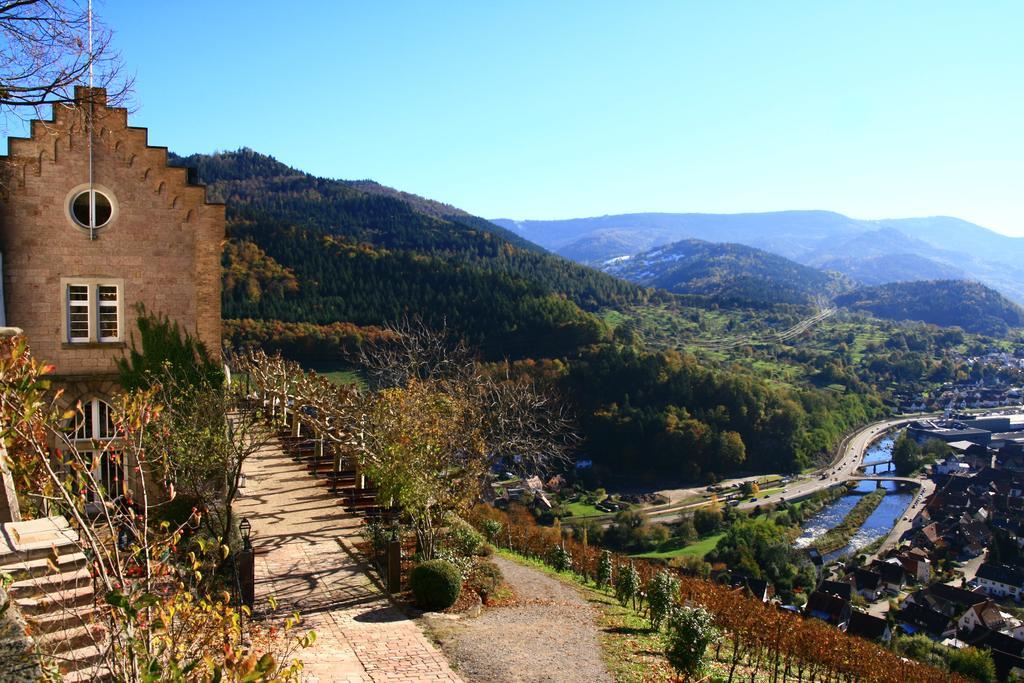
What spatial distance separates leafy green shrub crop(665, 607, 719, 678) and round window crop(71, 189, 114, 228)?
12.7 metres

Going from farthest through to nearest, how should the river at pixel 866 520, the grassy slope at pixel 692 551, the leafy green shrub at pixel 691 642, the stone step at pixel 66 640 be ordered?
1. the river at pixel 866 520
2. the grassy slope at pixel 692 551
3. the leafy green shrub at pixel 691 642
4. the stone step at pixel 66 640

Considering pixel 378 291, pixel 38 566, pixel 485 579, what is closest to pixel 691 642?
pixel 485 579

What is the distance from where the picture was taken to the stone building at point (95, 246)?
13.9 m

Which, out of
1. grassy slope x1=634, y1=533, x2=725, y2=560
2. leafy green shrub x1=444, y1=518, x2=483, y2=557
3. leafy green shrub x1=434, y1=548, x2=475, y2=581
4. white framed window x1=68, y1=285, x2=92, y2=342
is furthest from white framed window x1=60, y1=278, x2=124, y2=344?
grassy slope x1=634, y1=533, x2=725, y2=560

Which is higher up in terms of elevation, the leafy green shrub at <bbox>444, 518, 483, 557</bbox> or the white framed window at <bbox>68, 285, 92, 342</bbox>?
the white framed window at <bbox>68, 285, 92, 342</bbox>

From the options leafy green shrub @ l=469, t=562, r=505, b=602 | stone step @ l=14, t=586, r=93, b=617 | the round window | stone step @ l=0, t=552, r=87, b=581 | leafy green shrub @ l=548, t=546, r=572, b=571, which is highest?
the round window

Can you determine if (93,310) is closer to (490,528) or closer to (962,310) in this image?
(490,528)

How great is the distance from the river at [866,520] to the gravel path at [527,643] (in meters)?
49.9

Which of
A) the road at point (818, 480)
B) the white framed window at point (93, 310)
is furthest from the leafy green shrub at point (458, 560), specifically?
the road at point (818, 480)

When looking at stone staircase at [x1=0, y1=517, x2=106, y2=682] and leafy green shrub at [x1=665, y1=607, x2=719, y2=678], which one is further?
leafy green shrub at [x1=665, y1=607, x2=719, y2=678]

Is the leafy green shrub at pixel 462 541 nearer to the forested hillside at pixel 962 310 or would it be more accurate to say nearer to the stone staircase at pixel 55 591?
the stone staircase at pixel 55 591

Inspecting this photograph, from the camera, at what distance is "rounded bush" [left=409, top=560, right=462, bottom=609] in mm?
11078

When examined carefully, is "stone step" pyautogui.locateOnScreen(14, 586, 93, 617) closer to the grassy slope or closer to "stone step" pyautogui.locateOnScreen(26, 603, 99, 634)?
"stone step" pyautogui.locateOnScreen(26, 603, 99, 634)

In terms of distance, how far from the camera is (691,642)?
9.39m
